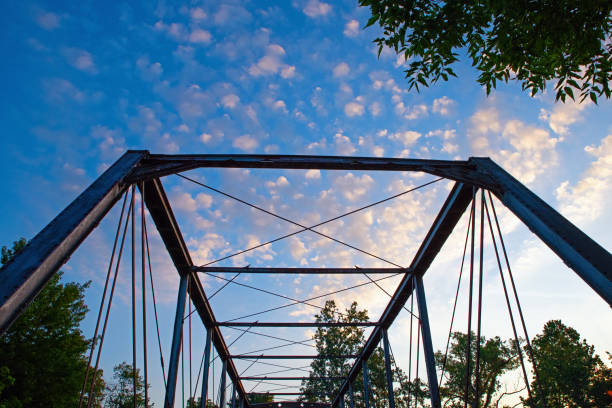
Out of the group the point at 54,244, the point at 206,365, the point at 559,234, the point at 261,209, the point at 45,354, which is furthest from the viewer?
the point at 45,354

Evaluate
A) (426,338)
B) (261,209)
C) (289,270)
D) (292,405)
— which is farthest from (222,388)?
(261,209)

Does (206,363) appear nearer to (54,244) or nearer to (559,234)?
(54,244)

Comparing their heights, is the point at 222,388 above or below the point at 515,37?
below

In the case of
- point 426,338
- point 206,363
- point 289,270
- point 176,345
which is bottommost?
point 176,345

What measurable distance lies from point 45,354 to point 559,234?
25431mm

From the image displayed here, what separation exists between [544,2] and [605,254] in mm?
3132

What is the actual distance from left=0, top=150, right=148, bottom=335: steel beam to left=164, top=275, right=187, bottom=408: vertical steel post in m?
4.74

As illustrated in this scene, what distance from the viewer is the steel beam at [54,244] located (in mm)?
3348

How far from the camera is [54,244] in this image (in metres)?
4.00

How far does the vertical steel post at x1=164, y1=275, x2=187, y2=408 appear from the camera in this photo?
7941 millimetres

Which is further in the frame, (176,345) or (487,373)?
(487,373)

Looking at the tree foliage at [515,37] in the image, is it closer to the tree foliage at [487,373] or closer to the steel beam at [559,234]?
the steel beam at [559,234]

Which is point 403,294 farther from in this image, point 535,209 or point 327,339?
point 327,339

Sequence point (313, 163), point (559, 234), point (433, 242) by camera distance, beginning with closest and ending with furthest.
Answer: point (559, 234), point (313, 163), point (433, 242)
